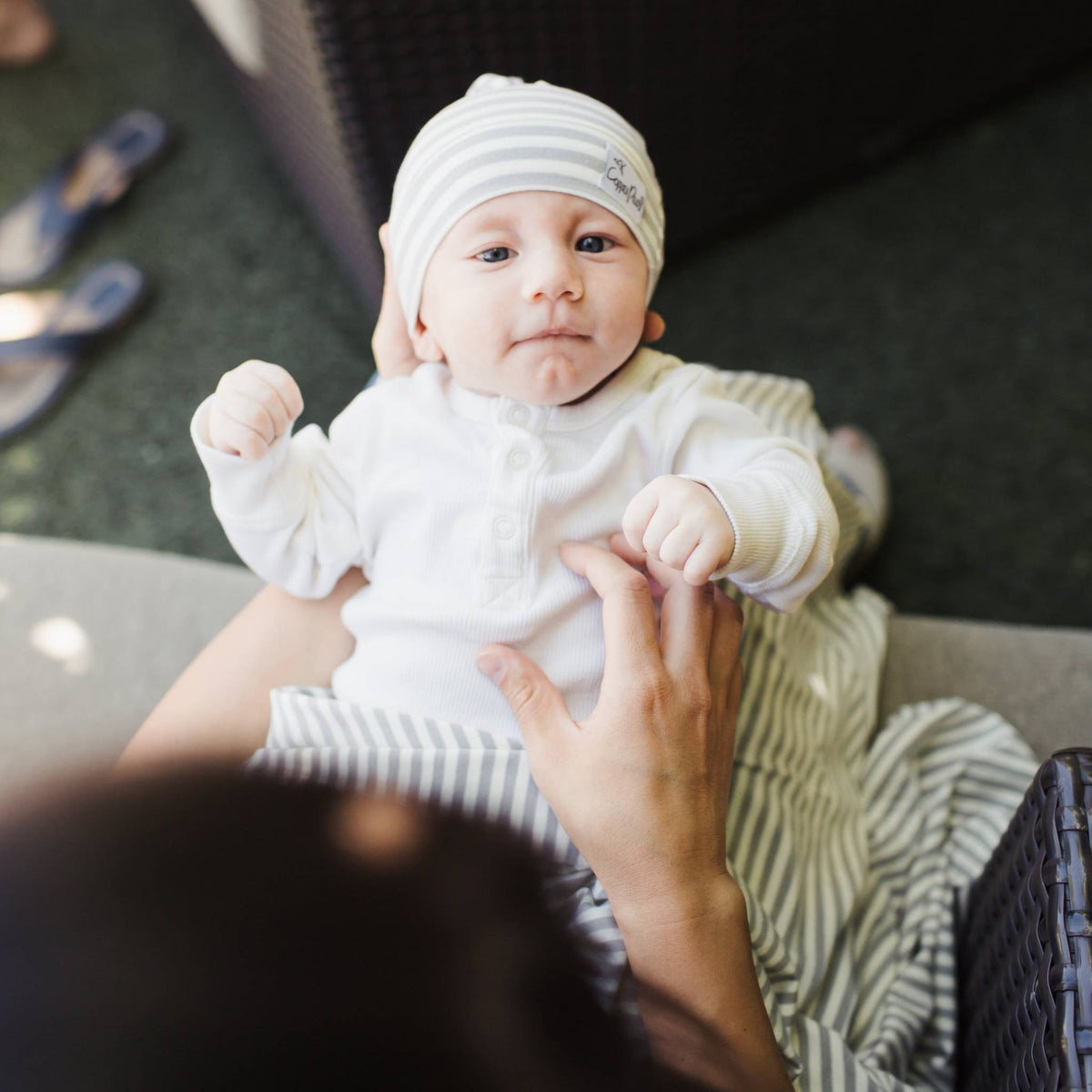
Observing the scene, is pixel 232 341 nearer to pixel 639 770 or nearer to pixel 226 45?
pixel 226 45

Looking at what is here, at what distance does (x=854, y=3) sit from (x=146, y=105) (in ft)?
4.49

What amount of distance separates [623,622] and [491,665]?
0.11 m

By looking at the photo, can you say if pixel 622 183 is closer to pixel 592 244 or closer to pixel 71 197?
pixel 592 244

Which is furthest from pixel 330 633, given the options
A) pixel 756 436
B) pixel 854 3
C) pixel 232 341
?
pixel 854 3

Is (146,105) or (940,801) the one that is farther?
(146,105)

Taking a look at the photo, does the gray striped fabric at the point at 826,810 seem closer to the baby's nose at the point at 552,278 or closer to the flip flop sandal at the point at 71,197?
the baby's nose at the point at 552,278

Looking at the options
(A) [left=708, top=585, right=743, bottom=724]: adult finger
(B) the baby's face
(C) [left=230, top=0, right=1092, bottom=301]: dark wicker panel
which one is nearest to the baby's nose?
(B) the baby's face

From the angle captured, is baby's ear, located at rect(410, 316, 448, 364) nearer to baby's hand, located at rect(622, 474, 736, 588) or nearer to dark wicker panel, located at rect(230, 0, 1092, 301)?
baby's hand, located at rect(622, 474, 736, 588)

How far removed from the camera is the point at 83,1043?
0.37 meters

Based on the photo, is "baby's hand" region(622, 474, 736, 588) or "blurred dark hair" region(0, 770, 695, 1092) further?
"baby's hand" region(622, 474, 736, 588)

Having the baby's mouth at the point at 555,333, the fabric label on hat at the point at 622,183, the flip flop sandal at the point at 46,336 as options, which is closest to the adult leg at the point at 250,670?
the baby's mouth at the point at 555,333

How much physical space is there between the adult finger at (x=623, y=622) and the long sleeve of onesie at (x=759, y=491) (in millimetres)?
61

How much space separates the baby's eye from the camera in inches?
26.9

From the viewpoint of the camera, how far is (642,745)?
0.61 m
